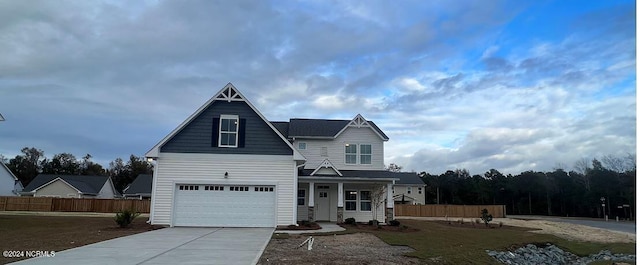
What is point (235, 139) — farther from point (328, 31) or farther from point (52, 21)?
point (52, 21)

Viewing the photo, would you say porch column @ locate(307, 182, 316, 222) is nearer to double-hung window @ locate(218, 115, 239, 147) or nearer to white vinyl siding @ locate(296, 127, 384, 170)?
white vinyl siding @ locate(296, 127, 384, 170)

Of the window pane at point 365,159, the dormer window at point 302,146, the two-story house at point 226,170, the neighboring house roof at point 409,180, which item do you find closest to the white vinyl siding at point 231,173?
the two-story house at point 226,170

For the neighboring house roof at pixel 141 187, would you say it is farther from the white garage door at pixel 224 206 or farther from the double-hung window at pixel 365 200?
the white garage door at pixel 224 206

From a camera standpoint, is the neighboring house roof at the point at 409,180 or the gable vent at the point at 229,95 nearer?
the gable vent at the point at 229,95

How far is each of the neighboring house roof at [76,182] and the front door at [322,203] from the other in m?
38.8

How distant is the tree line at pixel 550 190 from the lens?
179ft

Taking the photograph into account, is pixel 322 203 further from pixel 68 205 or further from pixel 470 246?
pixel 68 205

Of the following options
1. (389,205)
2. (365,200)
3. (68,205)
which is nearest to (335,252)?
(389,205)

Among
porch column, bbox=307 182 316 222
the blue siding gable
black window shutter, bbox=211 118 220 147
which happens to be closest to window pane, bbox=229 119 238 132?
the blue siding gable

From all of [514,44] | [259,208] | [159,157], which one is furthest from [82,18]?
[514,44]

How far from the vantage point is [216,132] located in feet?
70.1

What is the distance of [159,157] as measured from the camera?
2089 cm

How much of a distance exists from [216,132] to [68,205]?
25819 mm

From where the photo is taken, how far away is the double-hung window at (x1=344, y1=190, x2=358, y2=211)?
26.6 meters
